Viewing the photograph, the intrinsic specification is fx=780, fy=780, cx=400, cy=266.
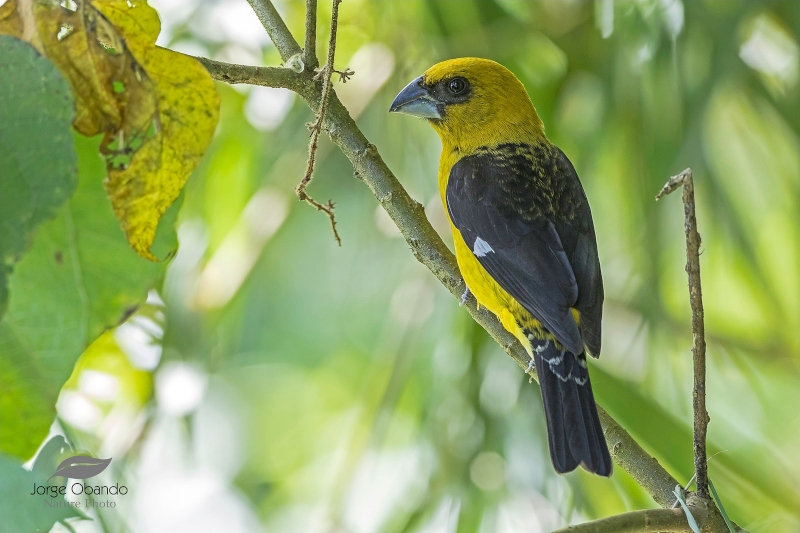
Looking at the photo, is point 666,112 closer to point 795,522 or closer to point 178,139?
point 795,522

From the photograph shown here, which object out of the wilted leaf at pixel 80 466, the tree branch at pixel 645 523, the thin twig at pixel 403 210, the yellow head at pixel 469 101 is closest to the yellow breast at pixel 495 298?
the thin twig at pixel 403 210

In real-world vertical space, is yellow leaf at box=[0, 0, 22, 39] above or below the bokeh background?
above

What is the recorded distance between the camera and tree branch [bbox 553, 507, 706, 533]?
1.42 m

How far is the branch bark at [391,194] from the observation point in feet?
6.35

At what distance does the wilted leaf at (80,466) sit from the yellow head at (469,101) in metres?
2.26

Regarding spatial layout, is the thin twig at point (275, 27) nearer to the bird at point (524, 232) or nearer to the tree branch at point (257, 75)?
the tree branch at point (257, 75)

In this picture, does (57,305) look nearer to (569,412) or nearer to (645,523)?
(645,523)

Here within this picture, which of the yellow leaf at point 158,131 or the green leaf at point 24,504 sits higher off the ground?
the yellow leaf at point 158,131

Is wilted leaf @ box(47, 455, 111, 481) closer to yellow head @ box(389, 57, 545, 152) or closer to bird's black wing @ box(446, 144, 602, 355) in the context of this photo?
bird's black wing @ box(446, 144, 602, 355)

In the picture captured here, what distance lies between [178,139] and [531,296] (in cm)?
180

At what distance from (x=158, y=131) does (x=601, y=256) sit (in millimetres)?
3277

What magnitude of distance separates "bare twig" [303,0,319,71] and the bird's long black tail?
1222mm

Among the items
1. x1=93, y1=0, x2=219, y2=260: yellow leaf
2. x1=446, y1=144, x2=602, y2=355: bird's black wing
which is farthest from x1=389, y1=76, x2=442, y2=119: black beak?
x1=93, y1=0, x2=219, y2=260: yellow leaf

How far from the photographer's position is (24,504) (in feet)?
3.08
